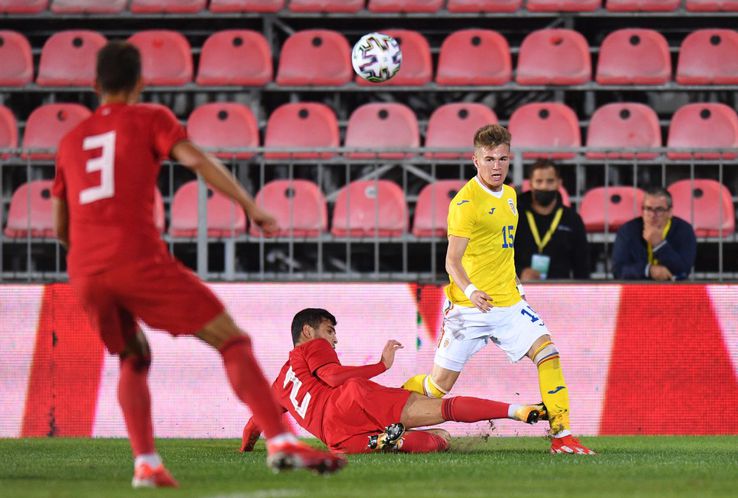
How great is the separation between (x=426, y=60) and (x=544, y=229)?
4.17 m

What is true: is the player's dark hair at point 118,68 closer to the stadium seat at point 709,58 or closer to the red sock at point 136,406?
the red sock at point 136,406

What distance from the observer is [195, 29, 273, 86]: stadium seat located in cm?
1393

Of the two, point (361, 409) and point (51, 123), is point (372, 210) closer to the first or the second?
point (51, 123)

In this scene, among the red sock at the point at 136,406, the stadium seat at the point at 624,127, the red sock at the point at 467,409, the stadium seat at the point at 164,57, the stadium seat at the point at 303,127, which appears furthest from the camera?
the stadium seat at the point at 164,57

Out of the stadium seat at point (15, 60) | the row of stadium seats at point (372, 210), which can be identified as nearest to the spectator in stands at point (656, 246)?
the row of stadium seats at point (372, 210)

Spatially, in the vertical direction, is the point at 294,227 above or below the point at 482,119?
below

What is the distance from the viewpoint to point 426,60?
1393 cm

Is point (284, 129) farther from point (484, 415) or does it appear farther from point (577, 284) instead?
point (484, 415)

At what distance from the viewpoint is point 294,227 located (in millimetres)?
11969

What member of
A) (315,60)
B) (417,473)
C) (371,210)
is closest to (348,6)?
(315,60)

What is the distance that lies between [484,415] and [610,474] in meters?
1.60

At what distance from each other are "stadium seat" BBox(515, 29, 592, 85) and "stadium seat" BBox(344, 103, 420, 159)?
1.36 m

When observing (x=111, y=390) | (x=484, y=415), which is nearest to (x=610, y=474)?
(x=484, y=415)

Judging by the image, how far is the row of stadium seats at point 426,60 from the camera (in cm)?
1370
